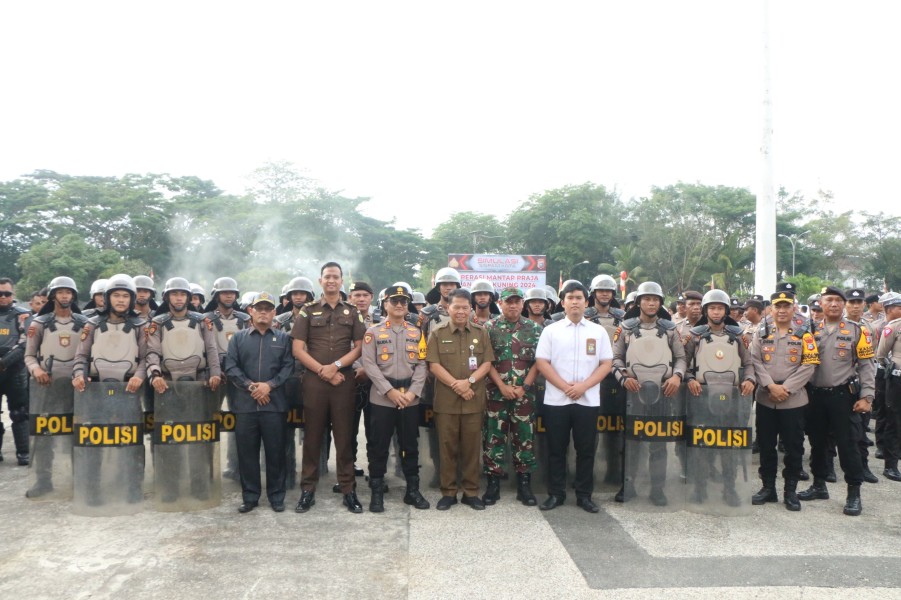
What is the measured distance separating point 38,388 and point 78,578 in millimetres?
2522

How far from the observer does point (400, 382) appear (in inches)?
237

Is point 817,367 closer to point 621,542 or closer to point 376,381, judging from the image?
point 621,542

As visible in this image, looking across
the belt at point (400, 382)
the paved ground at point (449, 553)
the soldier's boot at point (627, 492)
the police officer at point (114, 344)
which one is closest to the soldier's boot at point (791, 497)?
the paved ground at point (449, 553)

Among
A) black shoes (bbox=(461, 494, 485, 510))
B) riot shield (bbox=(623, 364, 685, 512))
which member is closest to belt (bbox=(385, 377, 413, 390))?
black shoes (bbox=(461, 494, 485, 510))

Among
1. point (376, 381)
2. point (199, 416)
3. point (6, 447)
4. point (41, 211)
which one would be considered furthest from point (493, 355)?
point (41, 211)

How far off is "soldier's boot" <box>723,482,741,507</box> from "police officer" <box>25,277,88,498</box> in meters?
5.83

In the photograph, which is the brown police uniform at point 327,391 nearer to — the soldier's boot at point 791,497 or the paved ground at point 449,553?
the paved ground at point 449,553

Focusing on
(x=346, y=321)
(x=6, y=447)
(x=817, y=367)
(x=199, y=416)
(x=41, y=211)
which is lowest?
(x=6, y=447)

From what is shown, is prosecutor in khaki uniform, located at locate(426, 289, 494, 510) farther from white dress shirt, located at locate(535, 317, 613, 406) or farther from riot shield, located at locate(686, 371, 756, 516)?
riot shield, located at locate(686, 371, 756, 516)

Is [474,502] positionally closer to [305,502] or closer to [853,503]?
[305,502]

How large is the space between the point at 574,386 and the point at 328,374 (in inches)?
81.8

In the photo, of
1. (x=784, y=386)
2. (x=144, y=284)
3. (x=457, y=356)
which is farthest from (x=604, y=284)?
(x=144, y=284)

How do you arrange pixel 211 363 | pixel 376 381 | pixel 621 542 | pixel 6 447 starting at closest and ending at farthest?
pixel 621 542, pixel 376 381, pixel 211 363, pixel 6 447

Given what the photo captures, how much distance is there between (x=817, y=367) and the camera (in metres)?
6.28
